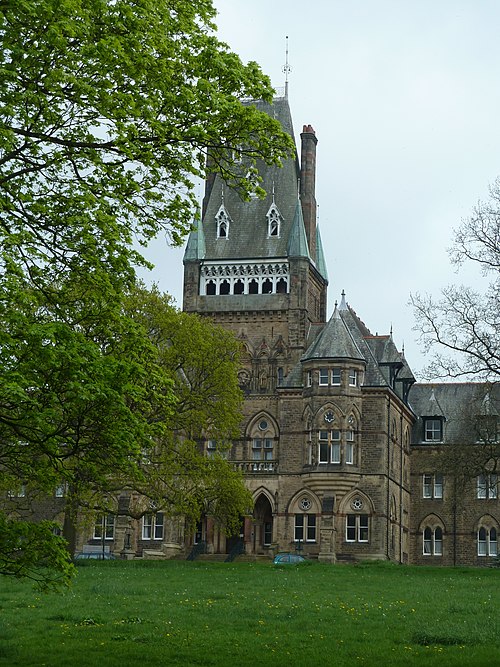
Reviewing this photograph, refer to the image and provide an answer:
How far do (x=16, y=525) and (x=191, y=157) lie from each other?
21.3 feet

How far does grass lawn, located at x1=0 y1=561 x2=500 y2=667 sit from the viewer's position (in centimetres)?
1911

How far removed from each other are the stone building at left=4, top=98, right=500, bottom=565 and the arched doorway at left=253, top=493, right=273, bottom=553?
0.09m

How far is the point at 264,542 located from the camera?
67938mm

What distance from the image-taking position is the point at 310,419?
6400 cm

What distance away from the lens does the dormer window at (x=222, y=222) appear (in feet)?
240

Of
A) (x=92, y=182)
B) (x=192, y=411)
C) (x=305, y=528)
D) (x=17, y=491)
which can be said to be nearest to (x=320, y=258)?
(x=305, y=528)

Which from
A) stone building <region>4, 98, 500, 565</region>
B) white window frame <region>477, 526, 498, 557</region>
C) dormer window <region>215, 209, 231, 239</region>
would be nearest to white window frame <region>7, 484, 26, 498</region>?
stone building <region>4, 98, 500, 565</region>

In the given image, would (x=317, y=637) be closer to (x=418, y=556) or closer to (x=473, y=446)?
(x=473, y=446)

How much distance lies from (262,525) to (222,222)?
65.8ft

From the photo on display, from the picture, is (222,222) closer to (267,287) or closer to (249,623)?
(267,287)

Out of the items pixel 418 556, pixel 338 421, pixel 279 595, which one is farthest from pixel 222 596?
pixel 418 556

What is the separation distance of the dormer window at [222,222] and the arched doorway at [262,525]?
17.9 m

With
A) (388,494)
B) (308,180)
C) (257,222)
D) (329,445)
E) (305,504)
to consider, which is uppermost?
(308,180)

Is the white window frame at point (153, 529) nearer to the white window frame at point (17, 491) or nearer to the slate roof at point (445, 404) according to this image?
the white window frame at point (17, 491)
